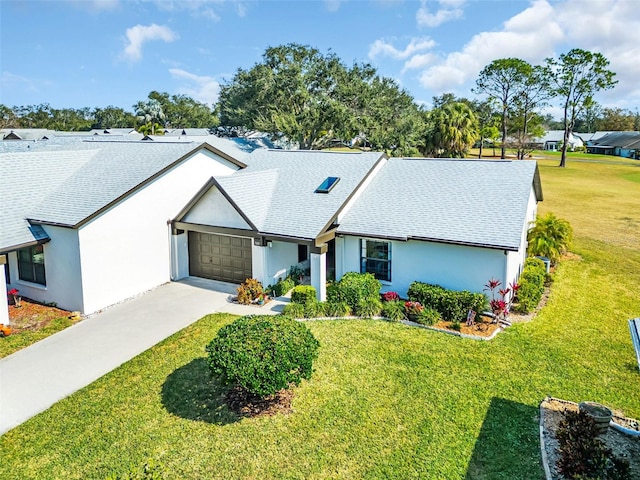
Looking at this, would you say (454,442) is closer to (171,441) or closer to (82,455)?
(171,441)

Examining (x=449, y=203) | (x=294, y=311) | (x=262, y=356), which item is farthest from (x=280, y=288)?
(x=262, y=356)

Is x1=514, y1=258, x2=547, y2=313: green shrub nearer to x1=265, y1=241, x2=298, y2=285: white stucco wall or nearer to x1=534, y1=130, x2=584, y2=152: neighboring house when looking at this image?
x1=265, y1=241, x2=298, y2=285: white stucco wall

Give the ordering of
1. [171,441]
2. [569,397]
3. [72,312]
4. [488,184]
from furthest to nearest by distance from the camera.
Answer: [488,184] → [72,312] → [569,397] → [171,441]

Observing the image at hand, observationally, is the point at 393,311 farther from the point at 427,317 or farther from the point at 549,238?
the point at 549,238

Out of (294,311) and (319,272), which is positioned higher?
(319,272)

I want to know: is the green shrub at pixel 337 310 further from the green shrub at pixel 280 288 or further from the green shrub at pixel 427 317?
the green shrub at pixel 280 288

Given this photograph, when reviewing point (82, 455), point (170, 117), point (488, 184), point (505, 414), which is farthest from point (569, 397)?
point (170, 117)
